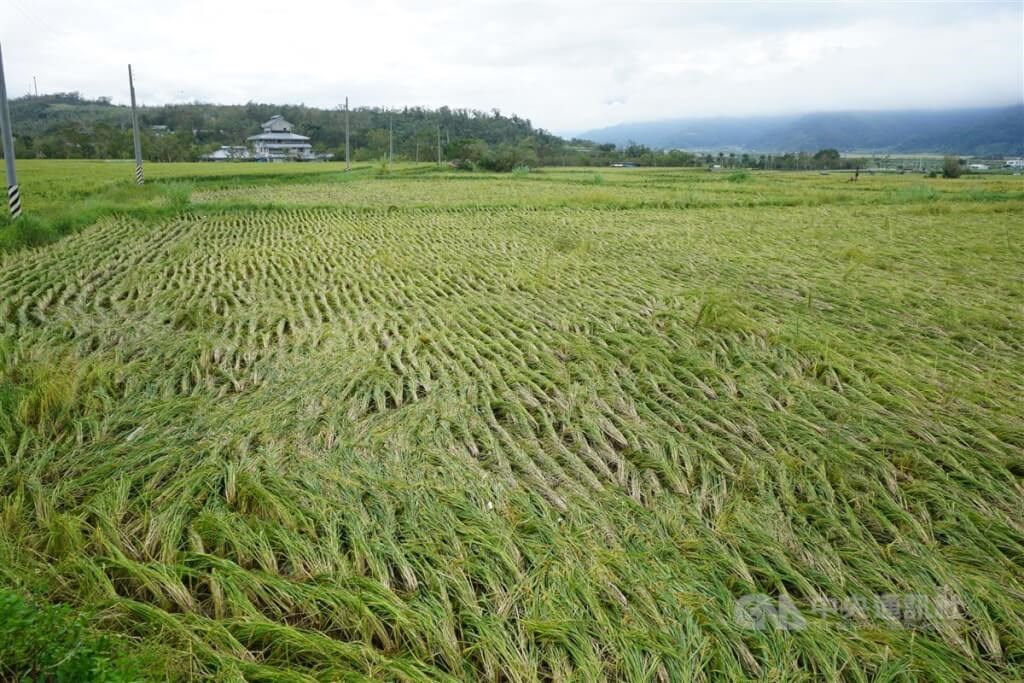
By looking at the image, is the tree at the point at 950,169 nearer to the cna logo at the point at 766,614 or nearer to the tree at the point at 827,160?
the tree at the point at 827,160

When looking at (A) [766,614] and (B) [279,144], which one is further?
(B) [279,144]

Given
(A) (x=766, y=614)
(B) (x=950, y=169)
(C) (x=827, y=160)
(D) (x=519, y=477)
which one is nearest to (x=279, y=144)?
(C) (x=827, y=160)

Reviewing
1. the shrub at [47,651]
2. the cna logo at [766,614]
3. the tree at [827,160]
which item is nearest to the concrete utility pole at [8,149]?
the shrub at [47,651]

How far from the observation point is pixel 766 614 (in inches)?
93.4

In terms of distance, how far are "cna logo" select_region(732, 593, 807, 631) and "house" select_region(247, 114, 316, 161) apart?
69.9m

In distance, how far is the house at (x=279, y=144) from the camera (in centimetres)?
6662

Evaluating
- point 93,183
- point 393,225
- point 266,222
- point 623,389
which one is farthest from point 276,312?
point 93,183

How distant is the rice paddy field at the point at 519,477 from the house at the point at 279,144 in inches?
2562

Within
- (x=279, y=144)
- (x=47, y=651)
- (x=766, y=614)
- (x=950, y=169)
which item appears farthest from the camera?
(x=279, y=144)

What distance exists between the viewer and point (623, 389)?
4.60 meters

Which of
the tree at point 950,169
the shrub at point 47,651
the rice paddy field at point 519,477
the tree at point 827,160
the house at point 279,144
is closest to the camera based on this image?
the shrub at point 47,651

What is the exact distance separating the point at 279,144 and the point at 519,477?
75794 mm

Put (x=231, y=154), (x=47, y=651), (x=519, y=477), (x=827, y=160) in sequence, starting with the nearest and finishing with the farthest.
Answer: (x=47, y=651) → (x=519, y=477) → (x=827, y=160) → (x=231, y=154)

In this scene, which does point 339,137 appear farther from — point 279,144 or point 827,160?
point 827,160
